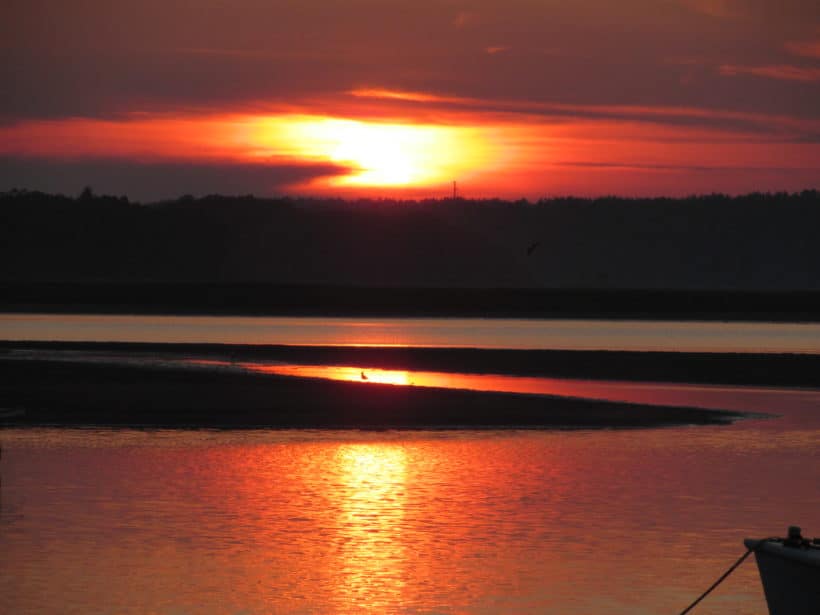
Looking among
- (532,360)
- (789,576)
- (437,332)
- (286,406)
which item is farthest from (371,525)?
(437,332)

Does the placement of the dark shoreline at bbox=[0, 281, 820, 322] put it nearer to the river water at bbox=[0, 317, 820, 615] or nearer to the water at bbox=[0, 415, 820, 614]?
the river water at bbox=[0, 317, 820, 615]

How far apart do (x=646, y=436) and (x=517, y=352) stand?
32.3m

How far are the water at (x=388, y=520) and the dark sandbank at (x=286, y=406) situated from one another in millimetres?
3081

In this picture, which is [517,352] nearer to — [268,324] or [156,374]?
[156,374]

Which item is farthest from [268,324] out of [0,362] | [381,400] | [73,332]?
[381,400]

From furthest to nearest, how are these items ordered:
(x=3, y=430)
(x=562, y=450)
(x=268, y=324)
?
(x=268, y=324) < (x=3, y=430) < (x=562, y=450)

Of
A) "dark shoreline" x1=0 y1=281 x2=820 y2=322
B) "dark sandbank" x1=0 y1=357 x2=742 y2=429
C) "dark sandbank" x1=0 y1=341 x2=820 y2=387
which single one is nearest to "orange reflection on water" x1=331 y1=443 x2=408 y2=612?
"dark sandbank" x1=0 y1=357 x2=742 y2=429

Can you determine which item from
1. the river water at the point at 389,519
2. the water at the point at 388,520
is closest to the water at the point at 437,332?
the river water at the point at 389,519

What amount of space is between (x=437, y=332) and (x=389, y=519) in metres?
68.9

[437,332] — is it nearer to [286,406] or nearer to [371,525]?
[286,406]

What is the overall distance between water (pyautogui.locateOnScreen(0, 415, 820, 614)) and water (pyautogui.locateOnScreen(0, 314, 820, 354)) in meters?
41.0

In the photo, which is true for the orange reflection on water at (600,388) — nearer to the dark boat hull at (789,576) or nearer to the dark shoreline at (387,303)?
the dark boat hull at (789,576)

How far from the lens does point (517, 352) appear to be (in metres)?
64.7

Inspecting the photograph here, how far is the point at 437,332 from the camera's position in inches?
3529
